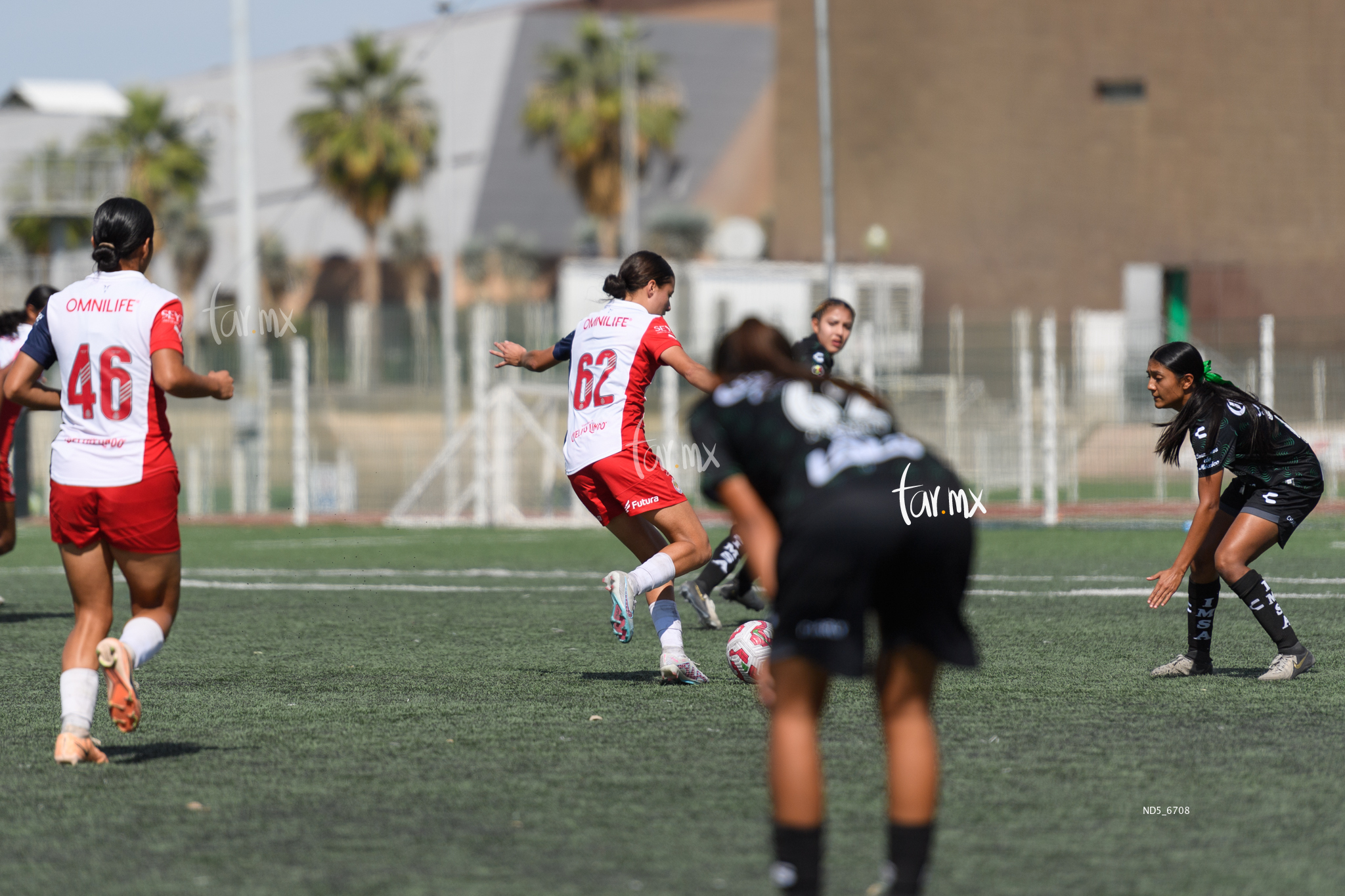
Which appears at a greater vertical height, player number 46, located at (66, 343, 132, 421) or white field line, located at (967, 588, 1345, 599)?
player number 46, located at (66, 343, 132, 421)

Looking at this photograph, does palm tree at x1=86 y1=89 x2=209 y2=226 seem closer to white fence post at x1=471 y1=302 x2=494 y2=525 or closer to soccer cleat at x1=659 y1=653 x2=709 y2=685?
white fence post at x1=471 y1=302 x2=494 y2=525

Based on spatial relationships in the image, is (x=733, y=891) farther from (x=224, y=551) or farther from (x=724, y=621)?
(x=224, y=551)

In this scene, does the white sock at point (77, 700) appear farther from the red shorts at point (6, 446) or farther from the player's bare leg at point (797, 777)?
the red shorts at point (6, 446)

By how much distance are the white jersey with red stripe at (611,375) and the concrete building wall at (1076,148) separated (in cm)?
3413

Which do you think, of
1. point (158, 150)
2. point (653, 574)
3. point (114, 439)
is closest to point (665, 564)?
point (653, 574)

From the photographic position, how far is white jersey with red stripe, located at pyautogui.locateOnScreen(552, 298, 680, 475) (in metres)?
8.14

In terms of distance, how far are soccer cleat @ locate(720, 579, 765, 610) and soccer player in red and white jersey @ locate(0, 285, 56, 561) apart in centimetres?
441

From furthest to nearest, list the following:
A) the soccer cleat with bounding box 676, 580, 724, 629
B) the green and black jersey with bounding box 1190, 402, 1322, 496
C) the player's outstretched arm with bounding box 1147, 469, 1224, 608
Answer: the soccer cleat with bounding box 676, 580, 724, 629 < the green and black jersey with bounding box 1190, 402, 1322, 496 < the player's outstretched arm with bounding box 1147, 469, 1224, 608

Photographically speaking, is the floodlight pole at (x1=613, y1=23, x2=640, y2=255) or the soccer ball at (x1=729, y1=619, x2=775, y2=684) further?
the floodlight pole at (x1=613, y1=23, x2=640, y2=255)

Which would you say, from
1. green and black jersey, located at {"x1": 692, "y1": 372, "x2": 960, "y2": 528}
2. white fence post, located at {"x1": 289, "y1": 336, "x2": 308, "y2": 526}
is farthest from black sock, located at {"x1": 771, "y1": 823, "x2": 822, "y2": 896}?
white fence post, located at {"x1": 289, "y1": 336, "x2": 308, "y2": 526}

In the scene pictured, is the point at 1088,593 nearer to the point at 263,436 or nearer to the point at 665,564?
the point at 665,564

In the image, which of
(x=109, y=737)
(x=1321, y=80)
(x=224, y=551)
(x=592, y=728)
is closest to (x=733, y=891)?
(x=592, y=728)

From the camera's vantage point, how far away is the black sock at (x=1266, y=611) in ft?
26.5

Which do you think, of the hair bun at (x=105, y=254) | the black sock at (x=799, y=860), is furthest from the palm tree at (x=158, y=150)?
the black sock at (x=799, y=860)
